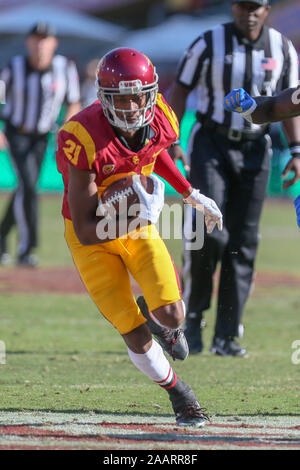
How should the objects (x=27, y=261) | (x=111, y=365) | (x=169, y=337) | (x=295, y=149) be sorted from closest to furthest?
(x=169, y=337) → (x=111, y=365) → (x=295, y=149) → (x=27, y=261)

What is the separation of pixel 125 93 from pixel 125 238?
2.07 ft

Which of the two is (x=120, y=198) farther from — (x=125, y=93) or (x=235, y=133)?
(x=235, y=133)

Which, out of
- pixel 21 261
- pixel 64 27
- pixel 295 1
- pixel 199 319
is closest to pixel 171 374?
pixel 199 319

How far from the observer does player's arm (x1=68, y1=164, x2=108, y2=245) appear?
13.6 feet

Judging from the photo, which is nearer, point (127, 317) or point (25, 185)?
point (127, 317)

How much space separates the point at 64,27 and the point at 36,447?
809 inches

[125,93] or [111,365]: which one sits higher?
[125,93]

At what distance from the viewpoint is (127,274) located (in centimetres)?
436

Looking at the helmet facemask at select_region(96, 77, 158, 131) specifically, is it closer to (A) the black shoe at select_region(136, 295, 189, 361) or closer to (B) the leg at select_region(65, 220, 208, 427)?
(B) the leg at select_region(65, 220, 208, 427)

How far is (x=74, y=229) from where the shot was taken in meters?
4.25

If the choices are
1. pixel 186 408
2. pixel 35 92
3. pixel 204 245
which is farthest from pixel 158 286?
pixel 35 92

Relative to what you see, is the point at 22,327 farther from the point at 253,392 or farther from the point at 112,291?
the point at 112,291

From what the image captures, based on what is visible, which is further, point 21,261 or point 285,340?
point 21,261

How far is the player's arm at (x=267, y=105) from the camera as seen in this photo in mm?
4559
